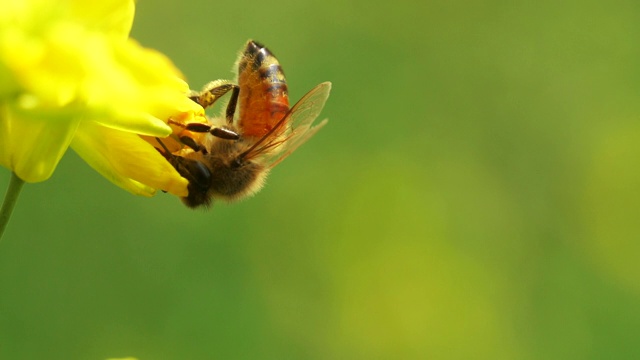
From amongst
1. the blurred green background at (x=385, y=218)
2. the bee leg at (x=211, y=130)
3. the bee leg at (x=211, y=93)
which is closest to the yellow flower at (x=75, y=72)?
the bee leg at (x=211, y=130)

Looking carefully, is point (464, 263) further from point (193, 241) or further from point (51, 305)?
point (51, 305)

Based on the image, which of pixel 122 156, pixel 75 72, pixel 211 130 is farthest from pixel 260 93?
pixel 75 72

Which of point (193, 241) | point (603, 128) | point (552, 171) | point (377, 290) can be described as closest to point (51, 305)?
point (193, 241)

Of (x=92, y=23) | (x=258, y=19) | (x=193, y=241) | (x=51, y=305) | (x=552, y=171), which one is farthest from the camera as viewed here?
(x=258, y=19)

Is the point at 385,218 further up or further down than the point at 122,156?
further down

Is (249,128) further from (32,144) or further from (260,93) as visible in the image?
(32,144)

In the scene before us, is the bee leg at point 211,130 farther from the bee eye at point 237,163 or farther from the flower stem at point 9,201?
the flower stem at point 9,201

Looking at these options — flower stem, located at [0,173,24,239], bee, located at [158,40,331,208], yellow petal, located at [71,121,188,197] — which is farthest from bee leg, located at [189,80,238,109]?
flower stem, located at [0,173,24,239]

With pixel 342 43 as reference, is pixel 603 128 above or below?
above
